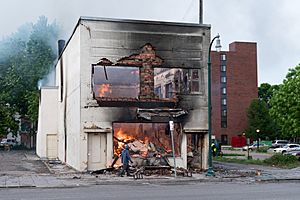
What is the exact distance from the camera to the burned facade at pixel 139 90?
2612cm

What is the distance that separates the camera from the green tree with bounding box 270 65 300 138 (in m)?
48.3

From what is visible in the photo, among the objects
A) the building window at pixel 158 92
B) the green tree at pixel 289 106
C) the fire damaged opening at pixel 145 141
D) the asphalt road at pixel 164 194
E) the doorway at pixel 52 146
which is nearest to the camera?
the asphalt road at pixel 164 194

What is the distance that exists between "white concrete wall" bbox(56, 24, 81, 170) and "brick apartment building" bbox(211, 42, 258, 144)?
62244mm

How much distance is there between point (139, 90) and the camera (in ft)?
87.9

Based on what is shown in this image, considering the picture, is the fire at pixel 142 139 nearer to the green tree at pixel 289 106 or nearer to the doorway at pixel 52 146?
the doorway at pixel 52 146

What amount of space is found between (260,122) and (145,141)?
212 feet

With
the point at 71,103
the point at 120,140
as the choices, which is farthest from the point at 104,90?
the point at 71,103

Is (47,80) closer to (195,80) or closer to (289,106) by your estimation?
(289,106)

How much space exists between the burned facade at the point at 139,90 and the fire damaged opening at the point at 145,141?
0.05 metres

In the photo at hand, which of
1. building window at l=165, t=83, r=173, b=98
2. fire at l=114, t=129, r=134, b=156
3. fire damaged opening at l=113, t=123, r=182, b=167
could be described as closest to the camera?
fire damaged opening at l=113, t=123, r=182, b=167

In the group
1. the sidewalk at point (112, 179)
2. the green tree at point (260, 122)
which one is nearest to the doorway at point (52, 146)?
the sidewalk at point (112, 179)

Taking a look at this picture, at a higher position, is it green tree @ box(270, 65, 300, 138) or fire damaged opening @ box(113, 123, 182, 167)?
green tree @ box(270, 65, 300, 138)

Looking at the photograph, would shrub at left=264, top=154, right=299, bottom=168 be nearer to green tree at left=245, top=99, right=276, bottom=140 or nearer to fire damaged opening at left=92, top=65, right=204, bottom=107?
fire damaged opening at left=92, top=65, right=204, bottom=107

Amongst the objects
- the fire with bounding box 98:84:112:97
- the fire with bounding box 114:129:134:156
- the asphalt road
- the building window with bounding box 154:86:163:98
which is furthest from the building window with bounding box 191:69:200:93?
the asphalt road
